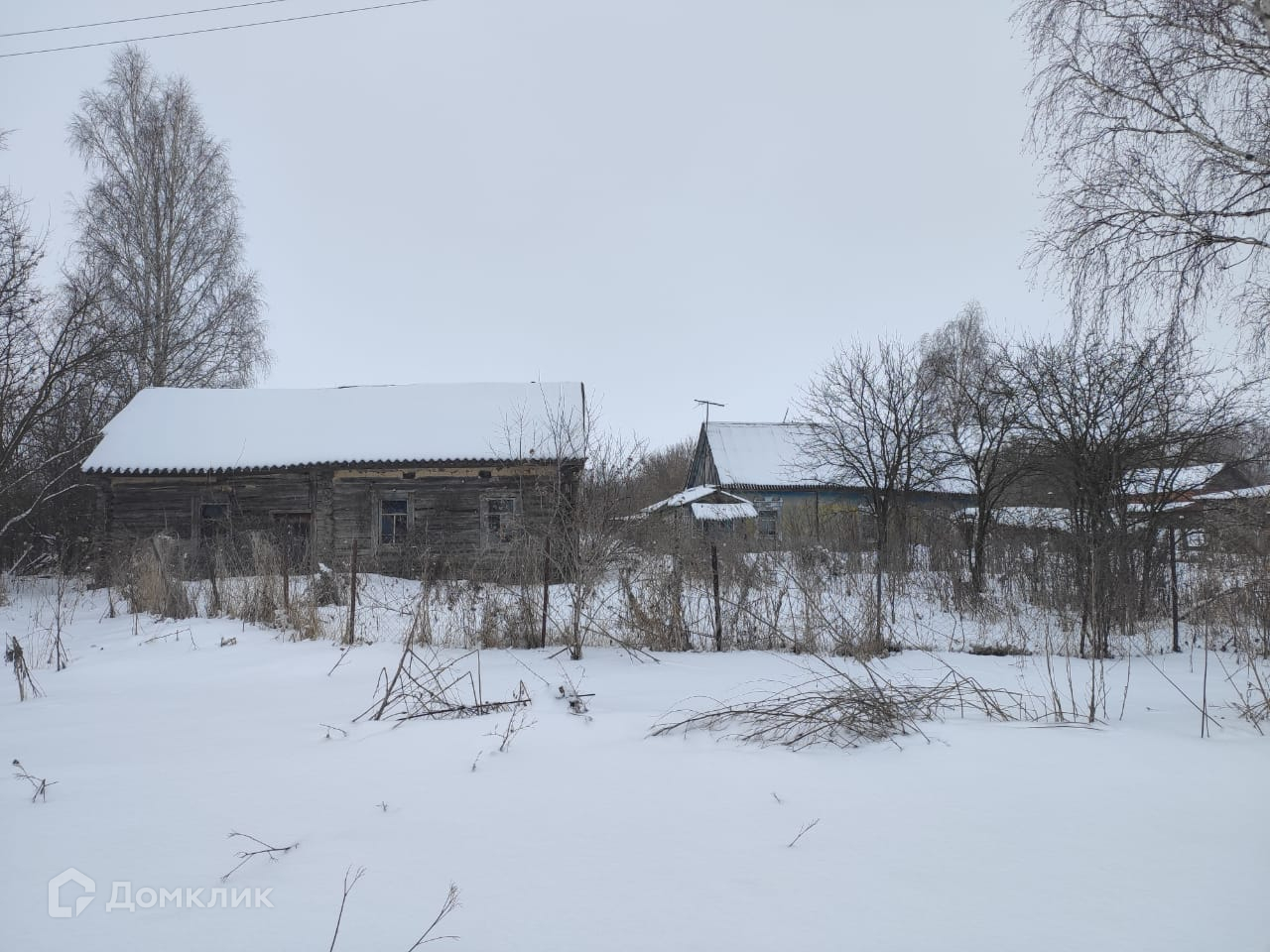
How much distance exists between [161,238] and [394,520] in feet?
37.0

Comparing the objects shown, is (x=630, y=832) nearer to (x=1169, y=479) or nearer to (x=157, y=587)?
(x=157, y=587)

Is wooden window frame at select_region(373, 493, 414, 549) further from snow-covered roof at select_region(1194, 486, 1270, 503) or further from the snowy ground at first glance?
snow-covered roof at select_region(1194, 486, 1270, 503)

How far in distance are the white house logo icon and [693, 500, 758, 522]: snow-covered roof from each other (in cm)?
1634

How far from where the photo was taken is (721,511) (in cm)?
1916

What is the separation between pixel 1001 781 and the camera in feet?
9.18

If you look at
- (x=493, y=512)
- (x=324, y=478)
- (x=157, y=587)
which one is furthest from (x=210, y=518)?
(x=157, y=587)

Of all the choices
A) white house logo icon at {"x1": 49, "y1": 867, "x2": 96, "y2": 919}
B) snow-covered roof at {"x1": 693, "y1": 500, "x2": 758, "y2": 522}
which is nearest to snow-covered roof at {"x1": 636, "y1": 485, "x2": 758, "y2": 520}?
snow-covered roof at {"x1": 693, "y1": 500, "x2": 758, "y2": 522}

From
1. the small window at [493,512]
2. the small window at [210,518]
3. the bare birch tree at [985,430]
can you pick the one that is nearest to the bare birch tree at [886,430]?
the bare birch tree at [985,430]

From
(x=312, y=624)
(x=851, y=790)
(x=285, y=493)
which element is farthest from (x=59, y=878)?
(x=285, y=493)

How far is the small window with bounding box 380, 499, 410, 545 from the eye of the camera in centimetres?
1584

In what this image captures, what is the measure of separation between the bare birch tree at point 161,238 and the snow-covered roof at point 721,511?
14801mm

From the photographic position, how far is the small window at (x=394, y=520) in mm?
15836

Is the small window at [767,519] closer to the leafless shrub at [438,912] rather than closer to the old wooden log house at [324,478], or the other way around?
the old wooden log house at [324,478]

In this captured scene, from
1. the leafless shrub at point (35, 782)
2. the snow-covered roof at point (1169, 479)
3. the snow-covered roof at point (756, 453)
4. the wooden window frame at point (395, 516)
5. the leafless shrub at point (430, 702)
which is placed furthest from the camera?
the snow-covered roof at point (756, 453)
